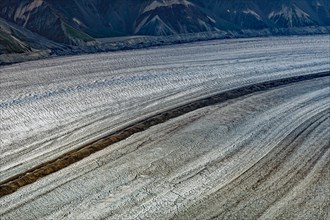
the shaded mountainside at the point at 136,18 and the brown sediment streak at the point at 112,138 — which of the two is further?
the shaded mountainside at the point at 136,18

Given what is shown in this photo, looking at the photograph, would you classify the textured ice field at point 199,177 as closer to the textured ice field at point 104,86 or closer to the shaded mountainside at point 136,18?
the textured ice field at point 104,86

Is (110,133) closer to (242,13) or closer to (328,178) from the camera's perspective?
(328,178)

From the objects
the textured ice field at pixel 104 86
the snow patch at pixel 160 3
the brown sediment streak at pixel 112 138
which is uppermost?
the snow patch at pixel 160 3

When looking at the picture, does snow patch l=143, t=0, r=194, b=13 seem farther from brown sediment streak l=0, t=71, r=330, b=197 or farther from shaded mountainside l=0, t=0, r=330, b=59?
brown sediment streak l=0, t=71, r=330, b=197

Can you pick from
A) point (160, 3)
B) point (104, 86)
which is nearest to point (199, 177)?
point (104, 86)

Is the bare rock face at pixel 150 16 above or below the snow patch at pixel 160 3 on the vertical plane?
below

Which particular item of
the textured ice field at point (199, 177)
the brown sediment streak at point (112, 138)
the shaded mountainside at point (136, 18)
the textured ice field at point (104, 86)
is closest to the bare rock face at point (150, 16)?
the shaded mountainside at point (136, 18)

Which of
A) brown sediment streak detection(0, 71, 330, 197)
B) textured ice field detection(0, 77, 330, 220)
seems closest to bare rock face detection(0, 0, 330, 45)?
brown sediment streak detection(0, 71, 330, 197)
